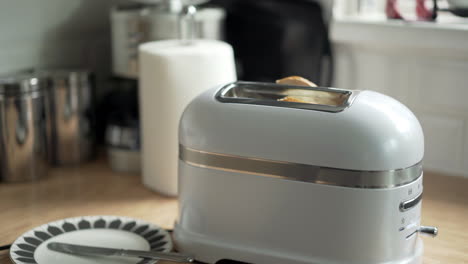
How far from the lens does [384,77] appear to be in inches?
42.1

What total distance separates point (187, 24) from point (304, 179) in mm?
439

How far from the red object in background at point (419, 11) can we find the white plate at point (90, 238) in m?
0.58

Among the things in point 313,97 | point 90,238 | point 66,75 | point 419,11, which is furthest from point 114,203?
point 419,11

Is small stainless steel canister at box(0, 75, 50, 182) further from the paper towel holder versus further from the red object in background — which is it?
the red object in background

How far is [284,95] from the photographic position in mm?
706

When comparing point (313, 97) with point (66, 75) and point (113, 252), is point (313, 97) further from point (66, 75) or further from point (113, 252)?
point (66, 75)

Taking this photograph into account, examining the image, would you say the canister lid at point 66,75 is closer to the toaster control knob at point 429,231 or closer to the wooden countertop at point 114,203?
the wooden countertop at point 114,203

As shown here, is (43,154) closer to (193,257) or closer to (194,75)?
(194,75)

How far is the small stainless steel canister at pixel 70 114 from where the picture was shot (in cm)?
100

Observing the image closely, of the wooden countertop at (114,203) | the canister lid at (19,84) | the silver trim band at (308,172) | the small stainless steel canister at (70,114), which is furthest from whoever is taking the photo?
the small stainless steel canister at (70,114)

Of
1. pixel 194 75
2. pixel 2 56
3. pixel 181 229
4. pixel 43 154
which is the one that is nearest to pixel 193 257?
pixel 181 229

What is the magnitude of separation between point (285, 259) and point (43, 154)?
0.50 m

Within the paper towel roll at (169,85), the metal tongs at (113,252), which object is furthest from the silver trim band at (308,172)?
the paper towel roll at (169,85)

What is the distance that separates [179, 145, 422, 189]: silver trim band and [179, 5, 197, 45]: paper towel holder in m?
0.32
